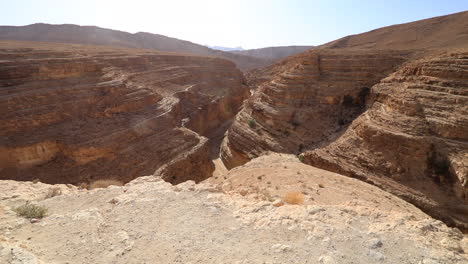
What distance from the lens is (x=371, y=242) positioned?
3.50m

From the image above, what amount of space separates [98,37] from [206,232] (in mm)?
63302

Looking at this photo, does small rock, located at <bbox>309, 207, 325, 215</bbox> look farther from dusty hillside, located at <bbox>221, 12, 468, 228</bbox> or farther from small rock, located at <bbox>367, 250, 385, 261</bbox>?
dusty hillside, located at <bbox>221, 12, 468, 228</bbox>

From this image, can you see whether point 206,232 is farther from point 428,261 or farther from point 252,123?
point 252,123

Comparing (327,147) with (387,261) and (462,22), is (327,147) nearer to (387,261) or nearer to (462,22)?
(387,261)

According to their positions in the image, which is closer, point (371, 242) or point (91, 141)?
point (371, 242)

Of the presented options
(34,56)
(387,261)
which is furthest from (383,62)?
(34,56)

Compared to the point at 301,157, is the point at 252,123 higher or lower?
higher

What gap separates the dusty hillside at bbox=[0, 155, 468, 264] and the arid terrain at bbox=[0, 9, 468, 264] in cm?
3

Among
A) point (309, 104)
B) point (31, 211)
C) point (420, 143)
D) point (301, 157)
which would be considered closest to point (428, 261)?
point (31, 211)

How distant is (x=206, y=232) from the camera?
3828 millimetres

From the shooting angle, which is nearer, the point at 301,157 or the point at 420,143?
the point at 420,143

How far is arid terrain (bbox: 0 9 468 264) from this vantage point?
11.6 feet

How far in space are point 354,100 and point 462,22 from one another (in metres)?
17.5

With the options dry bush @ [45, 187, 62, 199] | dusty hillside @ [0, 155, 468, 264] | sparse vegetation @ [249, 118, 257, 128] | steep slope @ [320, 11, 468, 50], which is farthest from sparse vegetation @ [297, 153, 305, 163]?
steep slope @ [320, 11, 468, 50]
